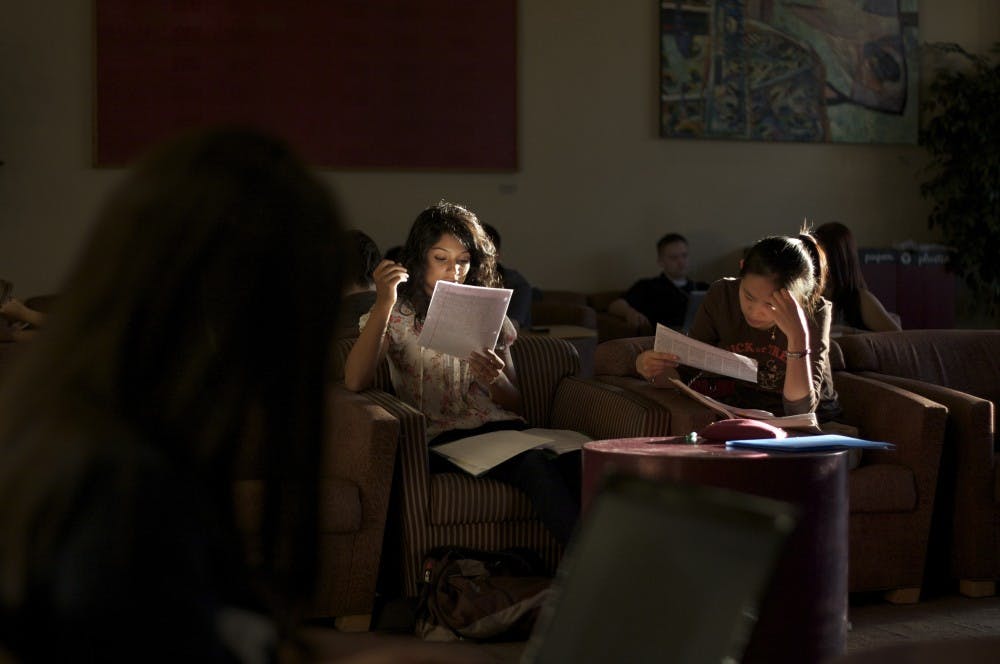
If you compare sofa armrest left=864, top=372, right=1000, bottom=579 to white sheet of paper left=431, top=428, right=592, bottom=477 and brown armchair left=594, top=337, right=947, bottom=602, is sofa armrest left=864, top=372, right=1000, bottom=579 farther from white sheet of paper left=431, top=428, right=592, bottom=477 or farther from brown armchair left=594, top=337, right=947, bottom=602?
white sheet of paper left=431, top=428, right=592, bottom=477

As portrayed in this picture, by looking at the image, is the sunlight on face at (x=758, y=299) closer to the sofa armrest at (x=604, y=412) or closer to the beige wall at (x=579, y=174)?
the sofa armrest at (x=604, y=412)

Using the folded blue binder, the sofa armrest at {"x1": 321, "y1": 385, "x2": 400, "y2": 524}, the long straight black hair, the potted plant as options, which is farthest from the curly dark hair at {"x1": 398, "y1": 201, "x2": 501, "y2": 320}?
the potted plant

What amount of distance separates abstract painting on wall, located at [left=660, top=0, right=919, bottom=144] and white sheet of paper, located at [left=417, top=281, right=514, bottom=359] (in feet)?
15.5

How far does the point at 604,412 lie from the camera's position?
12.8ft

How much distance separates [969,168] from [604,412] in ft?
17.6

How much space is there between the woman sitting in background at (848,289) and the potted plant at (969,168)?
3345 mm

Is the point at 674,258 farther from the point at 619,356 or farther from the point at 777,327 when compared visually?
the point at 777,327

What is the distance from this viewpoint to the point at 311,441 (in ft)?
3.44

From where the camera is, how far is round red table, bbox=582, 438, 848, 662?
9.20 feet

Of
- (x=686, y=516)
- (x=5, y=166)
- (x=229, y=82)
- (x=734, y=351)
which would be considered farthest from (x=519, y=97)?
(x=686, y=516)

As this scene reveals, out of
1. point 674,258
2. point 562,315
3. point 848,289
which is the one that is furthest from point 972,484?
point 674,258

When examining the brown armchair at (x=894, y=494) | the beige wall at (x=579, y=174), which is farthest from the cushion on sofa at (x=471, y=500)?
the beige wall at (x=579, y=174)

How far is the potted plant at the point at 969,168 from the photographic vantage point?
26.9ft

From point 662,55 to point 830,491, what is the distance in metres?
5.59
